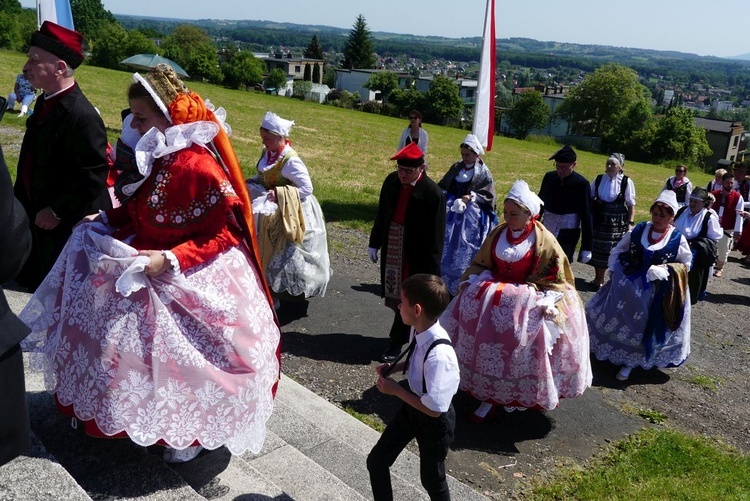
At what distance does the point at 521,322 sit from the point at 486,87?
186 inches

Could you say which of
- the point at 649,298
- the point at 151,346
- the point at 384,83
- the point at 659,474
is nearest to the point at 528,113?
the point at 384,83

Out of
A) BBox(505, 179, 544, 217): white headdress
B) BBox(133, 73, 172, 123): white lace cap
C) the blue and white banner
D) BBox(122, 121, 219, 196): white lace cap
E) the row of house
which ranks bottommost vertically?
the row of house

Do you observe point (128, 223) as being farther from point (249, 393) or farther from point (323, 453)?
point (323, 453)

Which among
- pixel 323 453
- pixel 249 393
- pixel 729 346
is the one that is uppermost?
pixel 249 393

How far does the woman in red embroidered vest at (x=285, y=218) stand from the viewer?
6352 mm

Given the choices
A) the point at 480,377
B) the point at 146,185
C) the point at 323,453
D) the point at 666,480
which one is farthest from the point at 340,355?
the point at 146,185

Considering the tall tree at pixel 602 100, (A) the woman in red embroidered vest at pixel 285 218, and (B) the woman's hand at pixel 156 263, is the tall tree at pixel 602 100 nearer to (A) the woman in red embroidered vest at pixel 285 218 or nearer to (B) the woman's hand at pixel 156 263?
(A) the woman in red embroidered vest at pixel 285 218

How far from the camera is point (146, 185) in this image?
343cm

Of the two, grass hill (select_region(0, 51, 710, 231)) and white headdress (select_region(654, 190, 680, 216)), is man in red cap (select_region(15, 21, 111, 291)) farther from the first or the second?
grass hill (select_region(0, 51, 710, 231))

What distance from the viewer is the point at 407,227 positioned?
19.4 ft

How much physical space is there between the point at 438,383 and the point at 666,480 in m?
2.51

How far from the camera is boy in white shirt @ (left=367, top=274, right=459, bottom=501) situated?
10.4 ft

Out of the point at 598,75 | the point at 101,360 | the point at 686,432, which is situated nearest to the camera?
the point at 101,360

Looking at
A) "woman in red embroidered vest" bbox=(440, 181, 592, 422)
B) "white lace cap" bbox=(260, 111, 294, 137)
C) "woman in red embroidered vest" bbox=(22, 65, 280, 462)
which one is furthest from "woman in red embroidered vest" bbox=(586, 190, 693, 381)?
"woman in red embroidered vest" bbox=(22, 65, 280, 462)
